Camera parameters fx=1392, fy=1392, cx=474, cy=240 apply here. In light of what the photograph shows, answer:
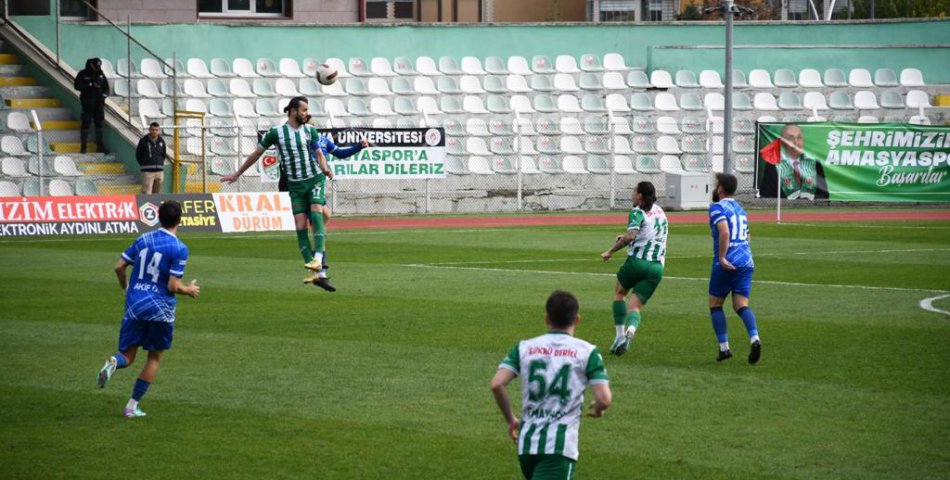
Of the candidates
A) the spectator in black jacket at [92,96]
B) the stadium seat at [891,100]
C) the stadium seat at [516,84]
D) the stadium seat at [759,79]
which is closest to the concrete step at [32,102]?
the spectator in black jacket at [92,96]

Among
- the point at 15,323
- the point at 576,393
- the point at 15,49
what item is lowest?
the point at 15,323

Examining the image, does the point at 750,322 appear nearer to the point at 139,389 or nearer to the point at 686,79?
the point at 139,389

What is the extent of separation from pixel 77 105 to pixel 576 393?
29684 mm

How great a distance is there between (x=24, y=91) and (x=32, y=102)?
1.48ft

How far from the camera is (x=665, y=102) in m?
39.8

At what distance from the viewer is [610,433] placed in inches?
392

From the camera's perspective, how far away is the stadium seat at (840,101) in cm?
4047

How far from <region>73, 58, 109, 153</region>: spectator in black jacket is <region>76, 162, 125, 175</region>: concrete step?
0.43 meters

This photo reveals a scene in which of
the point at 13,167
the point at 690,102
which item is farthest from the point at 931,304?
the point at 690,102

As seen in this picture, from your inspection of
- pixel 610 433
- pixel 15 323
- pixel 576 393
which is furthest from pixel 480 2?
pixel 576 393

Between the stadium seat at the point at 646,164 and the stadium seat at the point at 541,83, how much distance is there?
3479mm

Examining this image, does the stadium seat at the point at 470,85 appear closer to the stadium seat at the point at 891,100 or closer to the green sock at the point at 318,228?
the stadium seat at the point at 891,100

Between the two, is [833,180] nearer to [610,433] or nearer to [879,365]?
[879,365]

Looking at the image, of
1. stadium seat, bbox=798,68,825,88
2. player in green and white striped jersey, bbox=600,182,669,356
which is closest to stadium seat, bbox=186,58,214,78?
stadium seat, bbox=798,68,825,88
